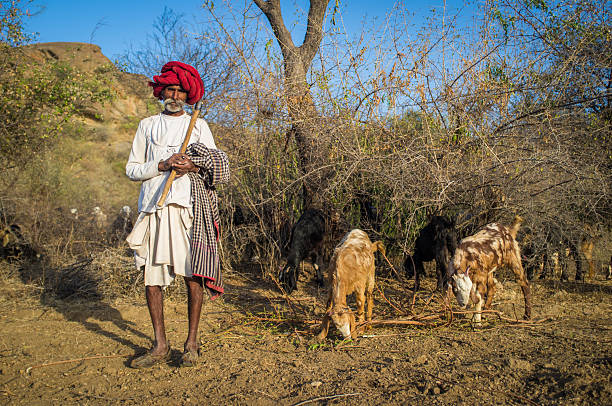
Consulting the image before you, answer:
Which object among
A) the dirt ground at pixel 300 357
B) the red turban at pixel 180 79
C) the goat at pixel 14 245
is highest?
the red turban at pixel 180 79

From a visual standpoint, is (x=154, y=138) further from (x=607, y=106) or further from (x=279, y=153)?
(x=607, y=106)

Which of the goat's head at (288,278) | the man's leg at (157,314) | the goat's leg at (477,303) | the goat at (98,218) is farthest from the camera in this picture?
the goat at (98,218)

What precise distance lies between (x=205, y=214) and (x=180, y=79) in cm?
108

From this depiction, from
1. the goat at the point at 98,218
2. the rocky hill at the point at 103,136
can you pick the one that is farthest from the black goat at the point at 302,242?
the rocky hill at the point at 103,136

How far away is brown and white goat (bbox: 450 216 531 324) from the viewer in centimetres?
423

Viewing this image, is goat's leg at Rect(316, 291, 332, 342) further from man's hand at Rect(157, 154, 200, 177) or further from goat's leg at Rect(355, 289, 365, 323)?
man's hand at Rect(157, 154, 200, 177)

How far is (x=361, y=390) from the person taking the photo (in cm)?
281

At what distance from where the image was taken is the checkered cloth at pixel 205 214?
331cm

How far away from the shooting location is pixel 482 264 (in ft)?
14.4

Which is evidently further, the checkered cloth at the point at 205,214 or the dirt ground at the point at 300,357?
the checkered cloth at the point at 205,214

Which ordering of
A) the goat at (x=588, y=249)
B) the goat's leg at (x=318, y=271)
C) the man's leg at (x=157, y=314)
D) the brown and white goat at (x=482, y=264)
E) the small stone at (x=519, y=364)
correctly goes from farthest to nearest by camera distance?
the goat's leg at (x=318, y=271) < the goat at (x=588, y=249) < the brown and white goat at (x=482, y=264) < the man's leg at (x=157, y=314) < the small stone at (x=519, y=364)

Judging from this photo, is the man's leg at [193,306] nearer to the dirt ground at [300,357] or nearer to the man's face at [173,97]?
the dirt ground at [300,357]

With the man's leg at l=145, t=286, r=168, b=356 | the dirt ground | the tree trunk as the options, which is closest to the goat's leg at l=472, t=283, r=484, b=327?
the dirt ground

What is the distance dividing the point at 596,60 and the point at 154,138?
5453 mm
